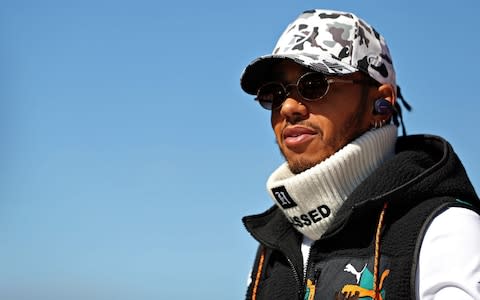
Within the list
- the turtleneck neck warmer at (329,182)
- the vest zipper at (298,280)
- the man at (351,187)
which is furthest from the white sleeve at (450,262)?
the vest zipper at (298,280)

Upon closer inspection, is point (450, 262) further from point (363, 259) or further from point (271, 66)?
point (271, 66)

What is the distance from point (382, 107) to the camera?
19.0 feet

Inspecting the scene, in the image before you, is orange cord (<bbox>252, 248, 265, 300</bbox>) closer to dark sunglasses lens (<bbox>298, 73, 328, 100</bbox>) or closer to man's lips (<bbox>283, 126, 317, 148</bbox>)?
man's lips (<bbox>283, 126, 317, 148</bbox>)

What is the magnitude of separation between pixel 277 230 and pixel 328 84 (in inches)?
50.8

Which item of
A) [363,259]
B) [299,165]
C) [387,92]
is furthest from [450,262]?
[387,92]

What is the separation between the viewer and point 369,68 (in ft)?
18.9

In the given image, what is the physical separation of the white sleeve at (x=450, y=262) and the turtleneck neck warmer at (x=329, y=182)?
2.55 ft

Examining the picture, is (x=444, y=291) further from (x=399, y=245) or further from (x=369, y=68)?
(x=369, y=68)

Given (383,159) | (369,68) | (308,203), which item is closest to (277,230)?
(308,203)

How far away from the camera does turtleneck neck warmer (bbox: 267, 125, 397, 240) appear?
5504 mm

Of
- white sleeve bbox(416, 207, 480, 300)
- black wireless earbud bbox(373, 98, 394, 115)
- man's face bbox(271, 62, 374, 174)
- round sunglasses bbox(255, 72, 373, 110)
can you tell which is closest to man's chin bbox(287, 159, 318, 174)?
man's face bbox(271, 62, 374, 174)

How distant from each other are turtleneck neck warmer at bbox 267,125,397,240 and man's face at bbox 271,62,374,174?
11cm

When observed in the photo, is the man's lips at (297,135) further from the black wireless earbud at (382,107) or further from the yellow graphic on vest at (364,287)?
the yellow graphic on vest at (364,287)

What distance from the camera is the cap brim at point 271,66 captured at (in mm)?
5570
